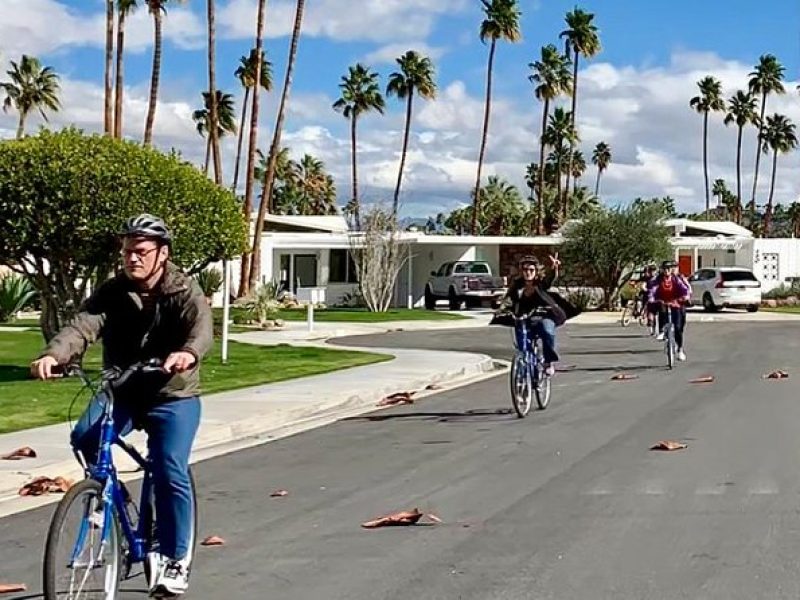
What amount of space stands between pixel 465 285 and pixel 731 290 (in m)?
9.40

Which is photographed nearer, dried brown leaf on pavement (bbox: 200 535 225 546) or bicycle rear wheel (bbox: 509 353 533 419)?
dried brown leaf on pavement (bbox: 200 535 225 546)

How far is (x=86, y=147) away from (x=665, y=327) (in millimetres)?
10085

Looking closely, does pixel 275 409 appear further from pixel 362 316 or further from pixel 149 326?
pixel 362 316

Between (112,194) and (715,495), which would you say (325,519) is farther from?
(112,194)

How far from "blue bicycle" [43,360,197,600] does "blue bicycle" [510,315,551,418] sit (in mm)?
8822

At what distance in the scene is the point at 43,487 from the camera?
10.1 m

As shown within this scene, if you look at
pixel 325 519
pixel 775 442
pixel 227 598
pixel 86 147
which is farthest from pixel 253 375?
pixel 227 598

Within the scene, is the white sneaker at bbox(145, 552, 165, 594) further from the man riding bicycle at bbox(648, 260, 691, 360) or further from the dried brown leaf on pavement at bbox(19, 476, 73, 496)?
the man riding bicycle at bbox(648, 260, 691, 360)

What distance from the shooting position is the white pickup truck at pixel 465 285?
4734 centimetres

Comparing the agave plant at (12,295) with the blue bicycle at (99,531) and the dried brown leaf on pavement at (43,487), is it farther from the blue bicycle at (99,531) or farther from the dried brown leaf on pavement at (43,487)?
the blue bicycle at (99,531)

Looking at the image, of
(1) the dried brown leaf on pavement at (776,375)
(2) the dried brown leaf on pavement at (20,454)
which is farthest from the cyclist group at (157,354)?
(1) the dried brown leaf on pavement at (776,375)

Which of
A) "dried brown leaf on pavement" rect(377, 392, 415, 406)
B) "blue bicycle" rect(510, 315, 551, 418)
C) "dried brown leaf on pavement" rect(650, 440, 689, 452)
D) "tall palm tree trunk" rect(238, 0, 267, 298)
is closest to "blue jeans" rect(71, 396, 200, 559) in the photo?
"dried brown leaf on pavement" rect(650, 440, 689, 452)

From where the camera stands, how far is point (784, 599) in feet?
21.6

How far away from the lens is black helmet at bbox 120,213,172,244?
6.10m
